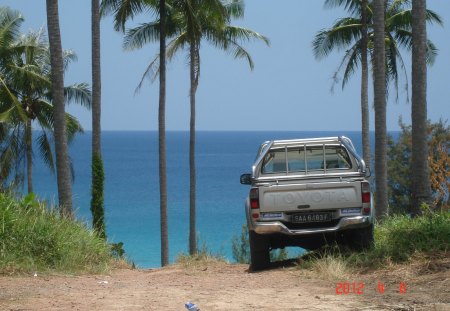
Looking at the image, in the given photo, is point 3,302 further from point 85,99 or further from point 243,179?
point 85,99

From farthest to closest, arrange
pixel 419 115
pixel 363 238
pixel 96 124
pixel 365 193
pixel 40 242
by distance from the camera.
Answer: pixel 96 124 < pixel 419 115 < pixel 40 242 < pixel 363 238 < pixel 365 193

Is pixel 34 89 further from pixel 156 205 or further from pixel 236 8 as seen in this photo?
pixel 156 205

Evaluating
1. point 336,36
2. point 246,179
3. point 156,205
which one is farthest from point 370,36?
point 156,205

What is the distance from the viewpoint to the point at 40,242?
13.7 meters

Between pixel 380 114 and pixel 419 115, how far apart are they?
413 centimetres

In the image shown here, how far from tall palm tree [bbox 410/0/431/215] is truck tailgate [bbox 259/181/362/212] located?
407 cm

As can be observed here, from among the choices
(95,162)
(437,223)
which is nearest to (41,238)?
(437,223)

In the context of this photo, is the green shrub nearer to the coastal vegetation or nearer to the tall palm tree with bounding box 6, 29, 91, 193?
the coastal vegetation

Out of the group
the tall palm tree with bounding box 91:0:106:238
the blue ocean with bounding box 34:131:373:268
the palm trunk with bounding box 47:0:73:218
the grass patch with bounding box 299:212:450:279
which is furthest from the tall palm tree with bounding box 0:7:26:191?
the grass patch with bounding box 299:212:450:279

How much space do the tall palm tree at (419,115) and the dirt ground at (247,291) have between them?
15.3 feet

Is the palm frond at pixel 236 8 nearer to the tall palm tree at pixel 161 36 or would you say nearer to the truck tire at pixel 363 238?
the tall palm tree at pixel 161 36

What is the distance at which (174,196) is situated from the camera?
90125 millimetres

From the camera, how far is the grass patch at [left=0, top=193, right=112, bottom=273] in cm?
1314

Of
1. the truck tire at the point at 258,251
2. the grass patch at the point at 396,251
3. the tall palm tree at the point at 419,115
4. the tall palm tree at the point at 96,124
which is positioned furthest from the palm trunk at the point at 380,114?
the tall palm tree at the point at 96,124
